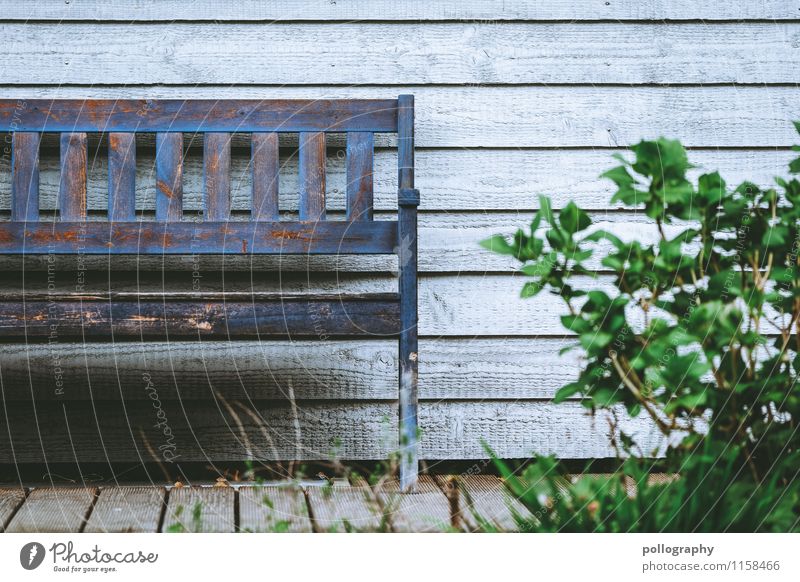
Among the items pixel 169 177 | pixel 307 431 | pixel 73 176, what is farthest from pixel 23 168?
pixel 307 431

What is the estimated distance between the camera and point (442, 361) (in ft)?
5.75

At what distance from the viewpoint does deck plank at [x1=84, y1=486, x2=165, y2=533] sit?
1208 mm

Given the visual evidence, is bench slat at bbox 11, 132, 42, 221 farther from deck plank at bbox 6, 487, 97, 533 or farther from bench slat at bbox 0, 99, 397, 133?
deck plank at bbox 6, 487, 97, 533

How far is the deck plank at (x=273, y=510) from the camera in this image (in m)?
1.18

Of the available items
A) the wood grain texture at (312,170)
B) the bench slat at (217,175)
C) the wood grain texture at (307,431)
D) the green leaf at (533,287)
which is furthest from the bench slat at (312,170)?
the green leaf at (533,287)

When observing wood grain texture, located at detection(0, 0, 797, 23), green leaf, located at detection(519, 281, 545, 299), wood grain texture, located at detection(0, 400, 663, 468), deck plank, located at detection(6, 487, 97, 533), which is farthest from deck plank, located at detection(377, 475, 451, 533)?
wood grain texture, located at detection(0, 0, 797, 23)

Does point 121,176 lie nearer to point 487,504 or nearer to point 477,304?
point 477,304

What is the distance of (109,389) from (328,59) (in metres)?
0.88

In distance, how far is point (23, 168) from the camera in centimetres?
157

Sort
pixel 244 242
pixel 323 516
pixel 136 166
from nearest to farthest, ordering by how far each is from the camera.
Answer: pixel 323 516 < pixel 244 242 < pixel 136 166

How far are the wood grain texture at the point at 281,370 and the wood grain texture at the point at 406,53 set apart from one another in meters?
0.59

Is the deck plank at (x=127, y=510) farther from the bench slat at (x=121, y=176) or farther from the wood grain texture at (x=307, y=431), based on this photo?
the bench slat at (x=121, y=176)
